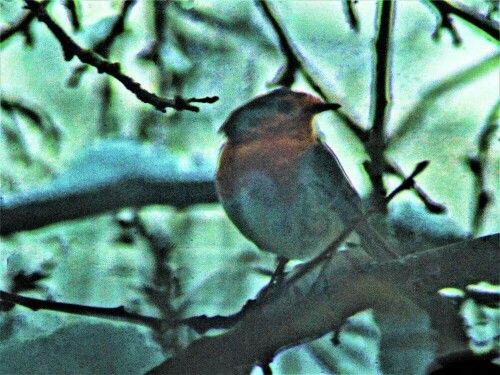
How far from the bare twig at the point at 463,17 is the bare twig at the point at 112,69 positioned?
1.21m

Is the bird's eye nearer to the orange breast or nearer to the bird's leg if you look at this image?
the orange breast

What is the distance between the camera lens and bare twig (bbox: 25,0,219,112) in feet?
7.00

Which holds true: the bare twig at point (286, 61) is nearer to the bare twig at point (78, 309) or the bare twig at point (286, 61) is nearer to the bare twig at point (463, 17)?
the bare twig at point (463, 17)

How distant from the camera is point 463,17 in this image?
9.59 feet

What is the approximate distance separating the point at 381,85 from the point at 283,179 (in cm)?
46

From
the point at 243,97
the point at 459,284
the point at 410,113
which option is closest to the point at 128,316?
the point at 459,284

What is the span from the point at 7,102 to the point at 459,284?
212cm

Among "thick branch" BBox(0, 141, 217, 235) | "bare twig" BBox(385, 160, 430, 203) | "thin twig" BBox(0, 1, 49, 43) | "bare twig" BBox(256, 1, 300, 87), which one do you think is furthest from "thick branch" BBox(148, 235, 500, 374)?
"thin twig" BBox(0, 1, 49, 43)

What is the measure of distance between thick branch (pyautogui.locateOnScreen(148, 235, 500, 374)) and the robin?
1.21ft

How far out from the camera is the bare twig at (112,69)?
2.13 metres

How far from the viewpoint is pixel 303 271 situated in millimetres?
1854

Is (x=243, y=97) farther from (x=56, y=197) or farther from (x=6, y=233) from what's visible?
(x=6, y=233)

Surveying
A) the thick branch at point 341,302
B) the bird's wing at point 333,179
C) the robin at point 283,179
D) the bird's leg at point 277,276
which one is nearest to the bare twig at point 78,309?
the thick branch at point 341,302

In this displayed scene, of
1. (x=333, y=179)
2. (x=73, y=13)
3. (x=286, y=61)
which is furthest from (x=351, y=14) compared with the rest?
(x=73, y=13)
